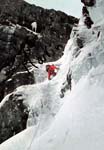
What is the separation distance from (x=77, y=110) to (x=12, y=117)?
7.72 m

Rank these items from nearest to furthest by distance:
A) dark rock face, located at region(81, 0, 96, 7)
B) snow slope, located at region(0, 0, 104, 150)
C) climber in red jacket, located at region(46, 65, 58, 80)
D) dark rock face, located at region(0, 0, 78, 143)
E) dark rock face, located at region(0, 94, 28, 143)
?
snow slope, located at region(0, 0, 104, 150) < dark rock face, located at region(81, 0, 96, 7) < dark rock face, located at region(0, 94, 28, 143) < climber in red jacket, located at region(46, 65, 58, 80) < dark rock face, located at region(0, 0, 78, 143)

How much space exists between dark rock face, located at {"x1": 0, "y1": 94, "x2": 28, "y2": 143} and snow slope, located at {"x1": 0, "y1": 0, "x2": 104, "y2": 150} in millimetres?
861

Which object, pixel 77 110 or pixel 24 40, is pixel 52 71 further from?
pixel 24 40

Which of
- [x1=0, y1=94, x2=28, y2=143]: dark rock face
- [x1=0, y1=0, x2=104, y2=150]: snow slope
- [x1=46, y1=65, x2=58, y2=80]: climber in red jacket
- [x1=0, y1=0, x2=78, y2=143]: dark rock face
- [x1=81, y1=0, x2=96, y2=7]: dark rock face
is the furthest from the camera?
[x1=0, y1=0, x2=78, y2=143]: dark rock face

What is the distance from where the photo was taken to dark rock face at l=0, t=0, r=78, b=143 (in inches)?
960

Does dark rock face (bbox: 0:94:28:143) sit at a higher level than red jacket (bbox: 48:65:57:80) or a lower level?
lower

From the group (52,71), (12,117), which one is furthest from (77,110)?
(52,71)

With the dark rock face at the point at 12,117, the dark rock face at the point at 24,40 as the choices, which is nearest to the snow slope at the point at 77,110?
the dark rock face at the point at 12,117

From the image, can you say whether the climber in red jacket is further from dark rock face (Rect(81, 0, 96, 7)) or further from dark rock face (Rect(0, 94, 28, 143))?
dark rock face (Rect(81, 0, 96, 7))

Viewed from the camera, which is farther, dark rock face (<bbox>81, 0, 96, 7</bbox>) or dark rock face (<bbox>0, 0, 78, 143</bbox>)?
dark rock face (<bbox>0, 0, 78, 143</bbox>)

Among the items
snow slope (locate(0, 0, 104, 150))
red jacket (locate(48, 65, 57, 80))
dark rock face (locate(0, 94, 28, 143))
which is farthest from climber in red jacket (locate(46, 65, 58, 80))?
snow slope (locate(0, 0, 104, 150))

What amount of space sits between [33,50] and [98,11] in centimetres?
1686

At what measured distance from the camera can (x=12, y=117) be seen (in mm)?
18422

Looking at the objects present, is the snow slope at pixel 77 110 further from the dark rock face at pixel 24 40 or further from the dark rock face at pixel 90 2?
the dark rock face at pixel 24 40
